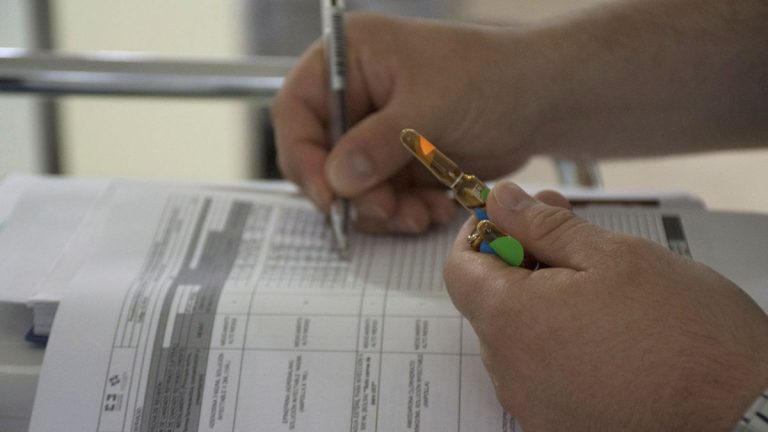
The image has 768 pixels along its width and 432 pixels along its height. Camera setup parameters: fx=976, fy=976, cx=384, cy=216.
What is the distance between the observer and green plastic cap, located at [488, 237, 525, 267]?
57 centimetres

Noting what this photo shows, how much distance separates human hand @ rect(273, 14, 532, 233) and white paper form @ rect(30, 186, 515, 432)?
0.08 metres

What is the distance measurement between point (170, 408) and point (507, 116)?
349 millimetres

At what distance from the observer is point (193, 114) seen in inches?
63.4

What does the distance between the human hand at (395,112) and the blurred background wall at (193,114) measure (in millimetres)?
201

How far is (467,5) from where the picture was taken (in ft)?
Result: 3.87

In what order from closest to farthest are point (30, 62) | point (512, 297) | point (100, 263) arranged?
1. point (512, 297)
2. point (100, 263)
3. point (30, 62)

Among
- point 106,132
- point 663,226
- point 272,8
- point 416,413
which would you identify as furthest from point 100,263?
point 106,132

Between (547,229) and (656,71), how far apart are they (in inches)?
10.4

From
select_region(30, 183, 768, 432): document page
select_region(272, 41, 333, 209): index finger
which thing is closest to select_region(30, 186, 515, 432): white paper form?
select_region(30, 183, 768, 432): document page

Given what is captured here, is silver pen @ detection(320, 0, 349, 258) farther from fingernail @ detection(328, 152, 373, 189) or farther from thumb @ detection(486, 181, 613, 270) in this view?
thumb @ detection(486, 181, 613, 270)

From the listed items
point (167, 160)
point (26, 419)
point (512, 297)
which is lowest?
point (167, 160)

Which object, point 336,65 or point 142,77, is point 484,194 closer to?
point 336,65

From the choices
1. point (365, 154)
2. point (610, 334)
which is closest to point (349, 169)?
point (365, 154)

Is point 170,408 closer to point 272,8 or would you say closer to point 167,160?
point 272,8
